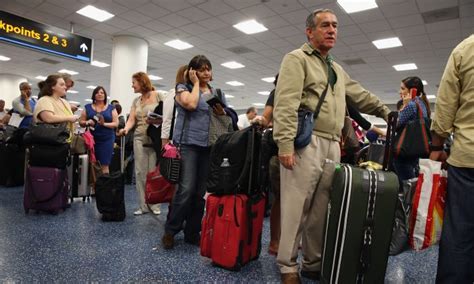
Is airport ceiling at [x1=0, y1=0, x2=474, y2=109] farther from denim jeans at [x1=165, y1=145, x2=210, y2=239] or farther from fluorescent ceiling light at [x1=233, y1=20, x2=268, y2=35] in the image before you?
denim jeans at [x1=165, y1=145, x2=210, y2=239]

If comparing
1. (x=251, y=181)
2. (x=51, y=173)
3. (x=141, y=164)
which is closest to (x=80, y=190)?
(x=51, y=173)

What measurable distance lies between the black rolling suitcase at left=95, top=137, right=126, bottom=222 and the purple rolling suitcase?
43cm

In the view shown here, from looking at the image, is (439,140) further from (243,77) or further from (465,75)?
(243,77)

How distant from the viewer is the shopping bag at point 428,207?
135 centimetres

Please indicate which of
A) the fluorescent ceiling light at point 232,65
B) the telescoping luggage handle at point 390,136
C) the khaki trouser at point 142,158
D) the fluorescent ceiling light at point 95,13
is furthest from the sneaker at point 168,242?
the fluorescent ceiling light at point 232,65

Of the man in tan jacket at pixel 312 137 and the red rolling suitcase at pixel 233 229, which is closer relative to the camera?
the man in tan jacket at pixel 312 137

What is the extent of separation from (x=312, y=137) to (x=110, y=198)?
6.91ft

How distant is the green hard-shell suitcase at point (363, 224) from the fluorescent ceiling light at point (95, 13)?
697 centimetres

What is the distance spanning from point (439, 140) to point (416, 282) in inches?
36.1

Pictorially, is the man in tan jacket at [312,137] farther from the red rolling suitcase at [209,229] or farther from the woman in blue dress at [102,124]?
the woman in blue dress at [102,124]

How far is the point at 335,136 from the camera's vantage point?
171cm

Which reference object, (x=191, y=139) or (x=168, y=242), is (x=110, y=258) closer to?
(x=168, y=242)

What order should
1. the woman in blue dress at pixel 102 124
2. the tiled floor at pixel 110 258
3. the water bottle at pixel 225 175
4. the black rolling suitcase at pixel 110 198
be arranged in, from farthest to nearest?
the woman in blue dress at pixel 102 124 < the black rolling suitcase at pixel 110 198 < the water bottle at pixel 225 175 < the tiled floor at pixel 110 258

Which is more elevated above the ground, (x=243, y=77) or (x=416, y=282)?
(x=243, y=77)
